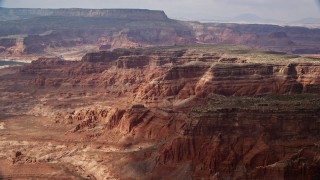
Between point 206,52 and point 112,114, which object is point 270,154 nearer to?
point 112,114

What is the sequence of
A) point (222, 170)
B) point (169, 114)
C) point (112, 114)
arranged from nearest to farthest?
point (222, 170)
point (169, 114)
point (112, 114)

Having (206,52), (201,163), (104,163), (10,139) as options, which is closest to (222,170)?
(201,163)

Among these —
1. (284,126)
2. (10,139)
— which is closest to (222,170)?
(284,126)

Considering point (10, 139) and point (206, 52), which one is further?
point (206, 52)

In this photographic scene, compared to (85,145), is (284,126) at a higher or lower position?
higher

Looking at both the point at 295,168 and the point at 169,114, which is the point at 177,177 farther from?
the point at 169,114

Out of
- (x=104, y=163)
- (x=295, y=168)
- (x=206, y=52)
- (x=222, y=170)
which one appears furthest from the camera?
(x=206, y=52)
